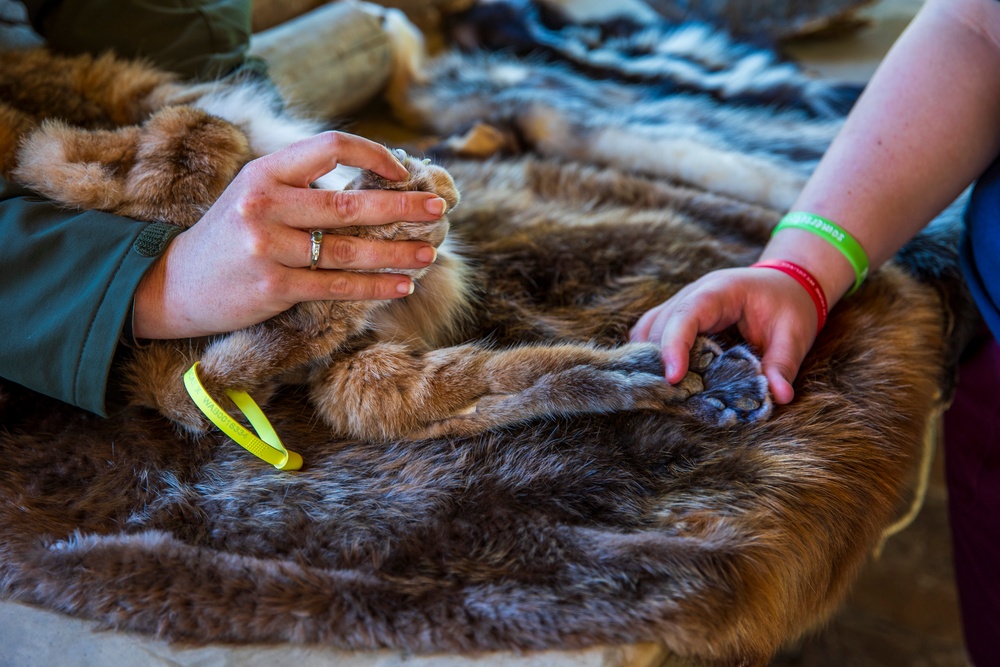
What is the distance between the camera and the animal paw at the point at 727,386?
0.78 m

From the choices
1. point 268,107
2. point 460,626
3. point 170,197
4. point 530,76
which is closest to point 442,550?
point 460,626

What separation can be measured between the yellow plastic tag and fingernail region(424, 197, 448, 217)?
29 centimetres

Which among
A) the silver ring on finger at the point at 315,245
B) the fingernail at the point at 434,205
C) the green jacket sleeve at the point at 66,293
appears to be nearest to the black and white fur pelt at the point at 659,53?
the fingernail at the point at 434,205

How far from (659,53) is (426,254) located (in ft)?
3.98

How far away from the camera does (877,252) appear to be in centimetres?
95

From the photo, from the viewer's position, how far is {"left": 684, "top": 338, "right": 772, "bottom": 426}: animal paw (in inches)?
30.8

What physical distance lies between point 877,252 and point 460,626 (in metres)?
0.73

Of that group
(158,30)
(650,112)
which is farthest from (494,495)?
(650,112)

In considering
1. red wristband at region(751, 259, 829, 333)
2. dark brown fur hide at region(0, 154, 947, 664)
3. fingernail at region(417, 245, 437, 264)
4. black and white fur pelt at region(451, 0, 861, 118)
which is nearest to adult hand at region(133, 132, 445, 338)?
fingernail at region(417, 245, 437, 264)

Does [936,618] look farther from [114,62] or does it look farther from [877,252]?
[114,62]

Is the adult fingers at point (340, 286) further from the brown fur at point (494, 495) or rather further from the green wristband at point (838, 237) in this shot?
the green wristband at point (838, 237)

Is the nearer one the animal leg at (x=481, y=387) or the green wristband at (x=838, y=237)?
the animal leg at (x=481, y=387)

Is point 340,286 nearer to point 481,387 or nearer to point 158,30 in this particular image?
point 481,387

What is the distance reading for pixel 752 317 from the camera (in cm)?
86
